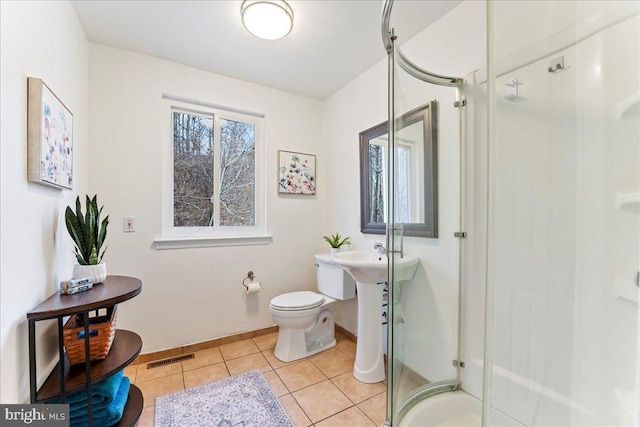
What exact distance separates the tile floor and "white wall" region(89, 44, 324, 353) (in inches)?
8.6

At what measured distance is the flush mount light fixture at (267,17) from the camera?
4.83 feet

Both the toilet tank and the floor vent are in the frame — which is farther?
the toilet tank

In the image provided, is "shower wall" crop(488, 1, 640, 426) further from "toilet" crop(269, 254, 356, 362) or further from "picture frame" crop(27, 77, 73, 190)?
"picture frame" crop(27, 77, 73, 190)

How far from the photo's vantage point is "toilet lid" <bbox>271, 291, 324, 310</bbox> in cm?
199

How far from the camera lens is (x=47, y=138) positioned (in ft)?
3.75

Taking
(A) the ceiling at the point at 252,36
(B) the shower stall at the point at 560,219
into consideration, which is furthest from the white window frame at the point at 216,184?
(B) the shower stall at the point at 560,219

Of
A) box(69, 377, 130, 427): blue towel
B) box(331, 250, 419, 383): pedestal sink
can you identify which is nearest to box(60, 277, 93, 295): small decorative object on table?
box(69, 377, 130, 427): blue towel

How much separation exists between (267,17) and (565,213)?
67.8 inches

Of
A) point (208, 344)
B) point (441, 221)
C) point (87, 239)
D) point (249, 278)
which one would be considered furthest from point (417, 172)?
point (208, 344)

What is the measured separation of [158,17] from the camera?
1.65 metres

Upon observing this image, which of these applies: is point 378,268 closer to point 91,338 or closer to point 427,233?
point 427,233

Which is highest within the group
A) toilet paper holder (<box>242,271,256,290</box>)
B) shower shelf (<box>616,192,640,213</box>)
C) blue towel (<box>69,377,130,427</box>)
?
shower shelf (<box>616,192,640,213</box>)

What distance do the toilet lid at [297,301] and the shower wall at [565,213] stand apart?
1.26 m

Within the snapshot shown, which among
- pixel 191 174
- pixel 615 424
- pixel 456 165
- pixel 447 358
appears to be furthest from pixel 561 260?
pixel 191 174
